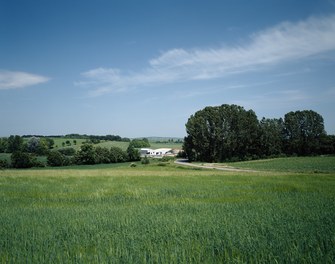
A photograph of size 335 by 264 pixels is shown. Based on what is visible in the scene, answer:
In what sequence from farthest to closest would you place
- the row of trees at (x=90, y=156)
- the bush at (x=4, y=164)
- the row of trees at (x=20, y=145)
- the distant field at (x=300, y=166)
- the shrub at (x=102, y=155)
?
the row of trees at (x=20, y=145) → the shrub at (x=102, y=155) → the row of trees at (x=90, y=156) → the bush at (x=4, y=164) → the distant field at (x=300, y=166)

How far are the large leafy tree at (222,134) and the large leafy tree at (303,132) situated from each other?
1589 centimetres

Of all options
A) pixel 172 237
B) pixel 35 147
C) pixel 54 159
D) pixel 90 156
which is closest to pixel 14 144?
pixel 35 147

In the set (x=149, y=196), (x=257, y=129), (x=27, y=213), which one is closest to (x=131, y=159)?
(x=257, y=129)

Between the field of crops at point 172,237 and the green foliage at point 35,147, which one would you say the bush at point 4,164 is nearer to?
the green foliage at point 35,147

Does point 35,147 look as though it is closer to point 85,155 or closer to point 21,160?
point 85,155

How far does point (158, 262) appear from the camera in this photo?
690cm

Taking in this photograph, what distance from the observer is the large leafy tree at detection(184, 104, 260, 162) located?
94250 millimetres

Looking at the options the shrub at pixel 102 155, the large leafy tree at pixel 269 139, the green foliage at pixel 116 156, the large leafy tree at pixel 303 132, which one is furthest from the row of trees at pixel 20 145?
the large leafy tree at pixel 303 132

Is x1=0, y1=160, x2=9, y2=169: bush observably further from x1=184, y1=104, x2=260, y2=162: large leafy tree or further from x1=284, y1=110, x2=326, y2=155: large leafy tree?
x1=284, y1=110, x2=326, y2=155: large leafy tree

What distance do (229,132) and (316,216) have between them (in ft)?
278

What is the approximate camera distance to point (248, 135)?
96625 mm

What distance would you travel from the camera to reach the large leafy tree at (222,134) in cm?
9425

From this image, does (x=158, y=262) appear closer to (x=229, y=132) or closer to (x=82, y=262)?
(x=82, y=262)

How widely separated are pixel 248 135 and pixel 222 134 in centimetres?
992
